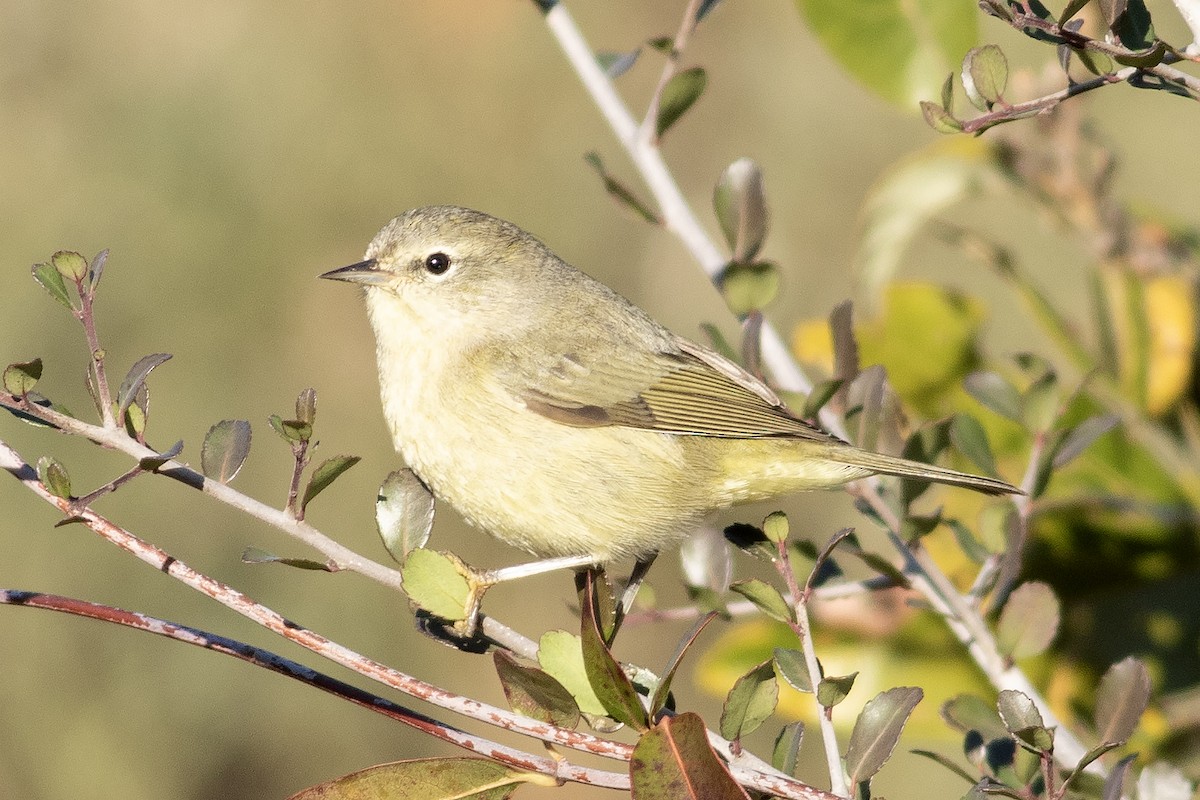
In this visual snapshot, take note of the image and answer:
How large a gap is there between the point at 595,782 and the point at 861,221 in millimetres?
1921

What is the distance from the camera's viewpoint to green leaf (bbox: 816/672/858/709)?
5.47ft

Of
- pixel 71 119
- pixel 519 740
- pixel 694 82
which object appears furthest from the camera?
pixel 71 119

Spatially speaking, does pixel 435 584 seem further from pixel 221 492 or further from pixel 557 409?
pixel 557 409

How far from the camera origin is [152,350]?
5512 millimetres

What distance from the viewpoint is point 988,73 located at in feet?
5.64

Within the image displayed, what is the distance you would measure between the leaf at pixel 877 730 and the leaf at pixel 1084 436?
0.86 m

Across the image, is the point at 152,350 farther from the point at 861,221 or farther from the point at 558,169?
the point at 861,221

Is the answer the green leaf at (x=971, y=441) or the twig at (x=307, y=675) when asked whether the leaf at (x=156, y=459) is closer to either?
the twig at (x=307, y=675)

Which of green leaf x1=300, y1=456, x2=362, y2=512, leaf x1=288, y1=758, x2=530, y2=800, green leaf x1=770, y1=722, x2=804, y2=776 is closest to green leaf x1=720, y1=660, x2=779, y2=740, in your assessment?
green leaf x1=770, y1=722, x2=804, y2=776

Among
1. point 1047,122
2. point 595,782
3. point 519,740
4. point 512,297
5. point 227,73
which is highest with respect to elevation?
point 227,73

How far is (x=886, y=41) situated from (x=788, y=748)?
1819mm

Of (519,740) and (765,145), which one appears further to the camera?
(765,145)

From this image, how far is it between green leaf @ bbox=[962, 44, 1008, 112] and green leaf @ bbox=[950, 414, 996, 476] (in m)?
0.79

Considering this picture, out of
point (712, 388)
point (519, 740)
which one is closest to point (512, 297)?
point (712, 388)
